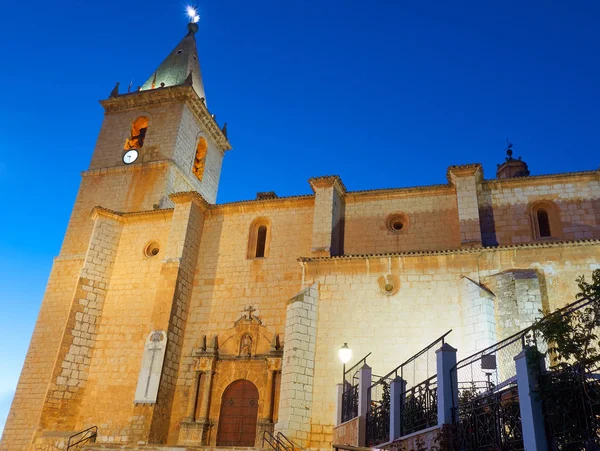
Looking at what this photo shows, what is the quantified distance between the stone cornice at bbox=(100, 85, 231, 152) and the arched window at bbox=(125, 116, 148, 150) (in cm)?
77

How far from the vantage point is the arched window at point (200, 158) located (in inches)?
1056

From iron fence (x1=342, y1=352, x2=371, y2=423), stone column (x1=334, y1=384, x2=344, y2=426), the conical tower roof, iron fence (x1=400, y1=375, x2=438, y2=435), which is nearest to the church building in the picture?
stone column (x1=334, y1=384, x2=344, y2=426)

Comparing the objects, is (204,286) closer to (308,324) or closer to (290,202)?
(290,202)

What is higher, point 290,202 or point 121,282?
point 290,202

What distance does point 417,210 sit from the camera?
60.0 feet

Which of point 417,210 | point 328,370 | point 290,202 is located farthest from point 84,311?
point 417,210

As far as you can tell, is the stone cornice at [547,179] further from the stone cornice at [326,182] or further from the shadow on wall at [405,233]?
the stone cornice at [326,182]

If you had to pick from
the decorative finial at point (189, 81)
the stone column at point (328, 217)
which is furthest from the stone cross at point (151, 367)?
the decorative finial at point (189, 81)

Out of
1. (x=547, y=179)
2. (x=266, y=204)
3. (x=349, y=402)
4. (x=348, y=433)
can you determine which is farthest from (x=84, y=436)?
(x=547, y=179)

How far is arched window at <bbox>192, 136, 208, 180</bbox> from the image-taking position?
26.8 meters

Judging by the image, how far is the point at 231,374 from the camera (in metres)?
16.7

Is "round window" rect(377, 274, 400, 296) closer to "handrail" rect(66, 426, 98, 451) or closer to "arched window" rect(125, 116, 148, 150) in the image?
"handrail" rect(66, 426, 98, 451)

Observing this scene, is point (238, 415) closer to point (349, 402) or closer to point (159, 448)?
point (159, 448)

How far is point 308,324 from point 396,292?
2.47 metres
